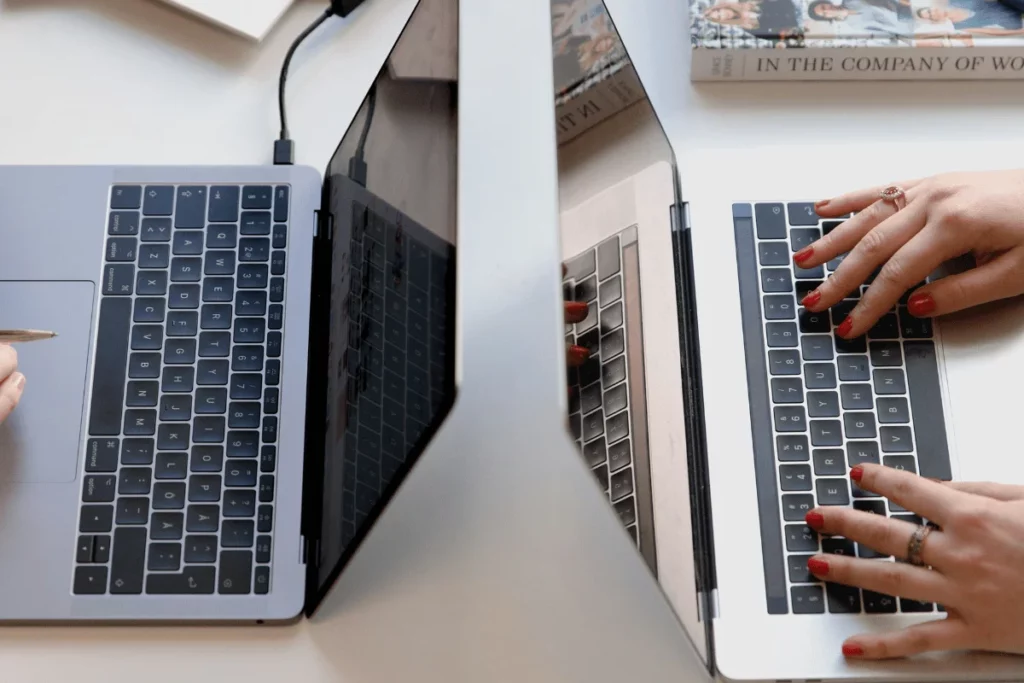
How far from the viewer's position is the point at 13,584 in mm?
646

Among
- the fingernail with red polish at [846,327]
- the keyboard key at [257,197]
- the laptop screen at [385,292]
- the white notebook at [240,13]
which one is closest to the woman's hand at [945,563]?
the fingernail with red polish at [846,327]

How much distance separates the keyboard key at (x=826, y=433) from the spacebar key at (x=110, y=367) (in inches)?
20.2

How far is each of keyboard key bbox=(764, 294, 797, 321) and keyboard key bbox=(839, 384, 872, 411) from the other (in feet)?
0.23

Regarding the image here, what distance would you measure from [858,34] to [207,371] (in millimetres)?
595

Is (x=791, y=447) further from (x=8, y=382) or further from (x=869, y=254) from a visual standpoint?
(x=8, y=382)

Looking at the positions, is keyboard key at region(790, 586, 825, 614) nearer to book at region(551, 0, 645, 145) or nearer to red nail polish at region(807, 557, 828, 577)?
red nail polish at region(807, 557, 828, 577)

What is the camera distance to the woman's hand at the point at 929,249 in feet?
2.34

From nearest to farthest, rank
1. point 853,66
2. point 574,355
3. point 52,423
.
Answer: point 574,355, point 52,423, point 853,66

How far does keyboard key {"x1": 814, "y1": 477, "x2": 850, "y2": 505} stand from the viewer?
677 millimetres

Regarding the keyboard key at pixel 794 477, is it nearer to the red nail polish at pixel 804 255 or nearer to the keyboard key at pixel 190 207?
the red nail polish at pixel 804 255

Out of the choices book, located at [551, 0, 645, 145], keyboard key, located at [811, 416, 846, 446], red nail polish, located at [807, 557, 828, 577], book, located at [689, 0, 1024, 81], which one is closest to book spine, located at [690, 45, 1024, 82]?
book, located at [689, 0, 1024, 81]

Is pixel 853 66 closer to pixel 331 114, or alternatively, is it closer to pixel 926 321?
pixel 926 321

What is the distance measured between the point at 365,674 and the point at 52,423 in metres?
0.29

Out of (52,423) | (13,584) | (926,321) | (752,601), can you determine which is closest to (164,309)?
(52,423)
